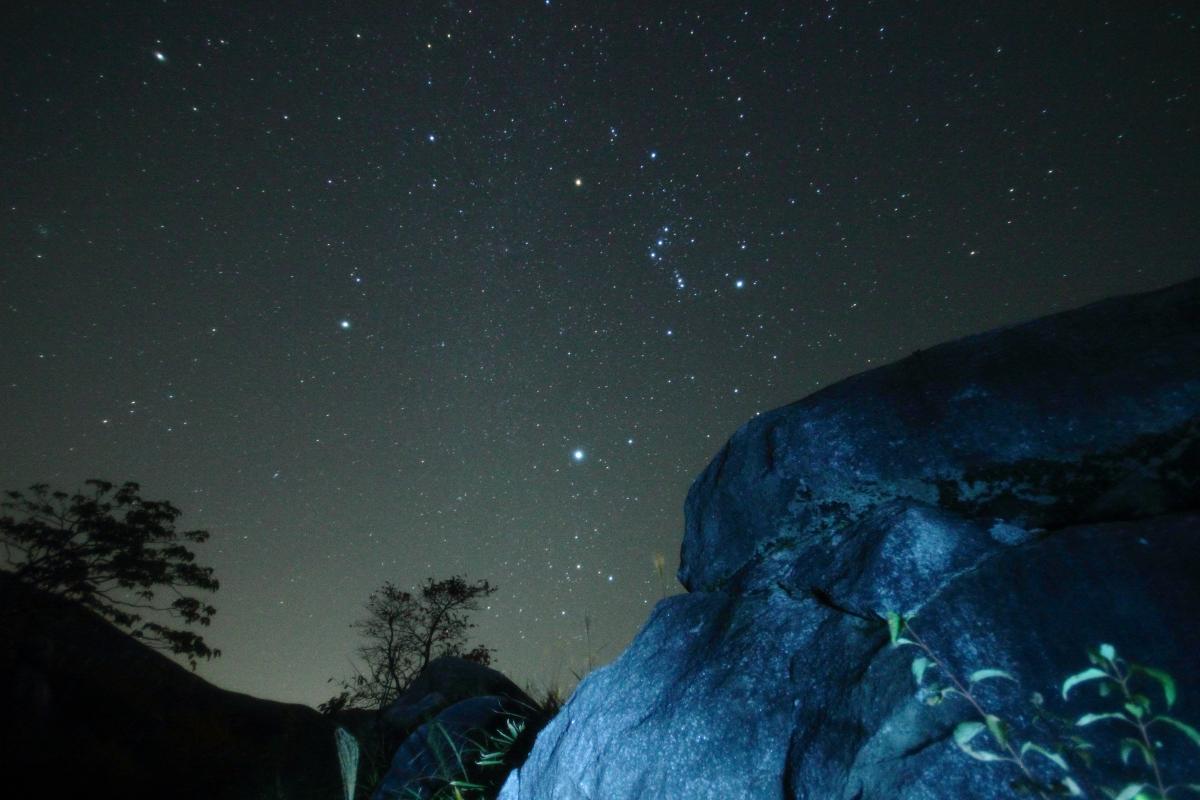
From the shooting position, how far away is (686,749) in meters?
2.31

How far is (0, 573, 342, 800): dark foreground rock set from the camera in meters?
8.11

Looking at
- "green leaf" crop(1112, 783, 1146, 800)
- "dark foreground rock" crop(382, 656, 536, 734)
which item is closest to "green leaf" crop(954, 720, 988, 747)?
"green leaf" crop(1112, 783, 1146, 800)

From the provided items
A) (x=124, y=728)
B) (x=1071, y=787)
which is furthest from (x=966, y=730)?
(x=124, y=728)

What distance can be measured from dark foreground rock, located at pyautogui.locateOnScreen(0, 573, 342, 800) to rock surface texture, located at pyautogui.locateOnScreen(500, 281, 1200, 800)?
6.96 m

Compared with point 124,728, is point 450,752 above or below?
below

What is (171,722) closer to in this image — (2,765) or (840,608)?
(2,765)

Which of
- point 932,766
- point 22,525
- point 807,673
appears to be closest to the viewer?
point 932,766

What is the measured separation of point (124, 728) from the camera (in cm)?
1002

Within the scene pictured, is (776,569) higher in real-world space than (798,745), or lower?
higher

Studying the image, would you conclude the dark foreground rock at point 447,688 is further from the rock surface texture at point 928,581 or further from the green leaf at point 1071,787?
the green leaf at point 1071,787

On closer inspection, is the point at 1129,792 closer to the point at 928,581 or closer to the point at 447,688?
the point at 928,581

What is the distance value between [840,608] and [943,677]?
1.97ft

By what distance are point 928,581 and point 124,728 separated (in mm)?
14229

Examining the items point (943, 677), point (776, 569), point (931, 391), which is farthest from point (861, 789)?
point (931, 391)
